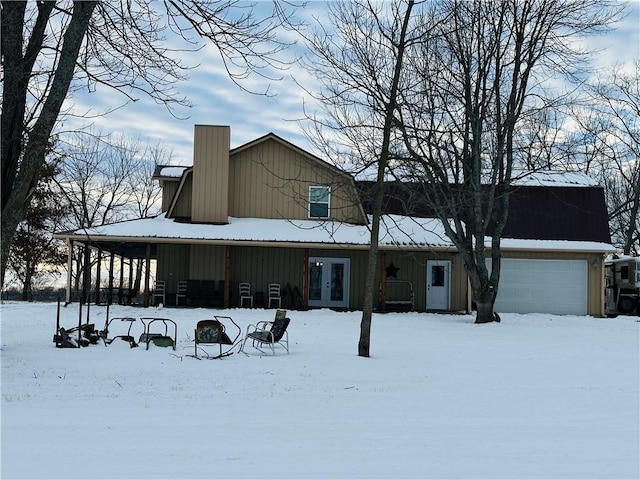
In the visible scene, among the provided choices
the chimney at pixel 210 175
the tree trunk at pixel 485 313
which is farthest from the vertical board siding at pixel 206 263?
the tree trunk at pixel 485 313

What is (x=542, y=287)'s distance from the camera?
2448 centimetres

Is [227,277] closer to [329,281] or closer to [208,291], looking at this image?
[208,291]

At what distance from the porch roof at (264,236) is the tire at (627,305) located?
144 inches

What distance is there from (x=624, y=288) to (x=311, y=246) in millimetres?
14507

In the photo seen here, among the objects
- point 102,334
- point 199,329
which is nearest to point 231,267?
point 102,334

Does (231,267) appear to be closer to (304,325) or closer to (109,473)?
(304,325)

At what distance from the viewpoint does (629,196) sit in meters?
38.4

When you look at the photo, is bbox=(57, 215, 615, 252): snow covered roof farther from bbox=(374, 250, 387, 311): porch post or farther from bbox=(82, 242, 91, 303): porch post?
bbox=(82, 242, 91, 303): porch post

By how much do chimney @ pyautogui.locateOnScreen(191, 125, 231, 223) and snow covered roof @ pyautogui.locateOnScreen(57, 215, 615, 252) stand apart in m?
0.58

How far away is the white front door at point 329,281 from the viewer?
79.4 ft

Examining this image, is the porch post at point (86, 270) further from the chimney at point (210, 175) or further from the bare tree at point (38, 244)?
the bare tree at point (38, 244)

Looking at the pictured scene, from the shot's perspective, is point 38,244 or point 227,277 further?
point 38,244

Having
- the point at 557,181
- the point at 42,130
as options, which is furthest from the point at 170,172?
the point at 42,130

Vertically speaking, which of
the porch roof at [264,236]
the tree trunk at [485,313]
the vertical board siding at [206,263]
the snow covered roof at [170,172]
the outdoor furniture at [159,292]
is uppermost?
the snow covered roof at [170,172]
